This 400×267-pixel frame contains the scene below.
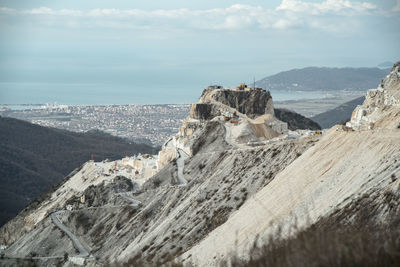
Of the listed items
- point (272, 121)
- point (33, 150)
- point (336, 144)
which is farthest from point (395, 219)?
point (33, 150)

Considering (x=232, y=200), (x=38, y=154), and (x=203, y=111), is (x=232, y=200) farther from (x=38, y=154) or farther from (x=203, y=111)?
(x=38, y=154)

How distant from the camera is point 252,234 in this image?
86.5ft

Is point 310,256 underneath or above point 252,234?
above

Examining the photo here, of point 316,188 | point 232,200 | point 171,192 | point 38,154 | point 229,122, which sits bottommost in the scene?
point 38,154

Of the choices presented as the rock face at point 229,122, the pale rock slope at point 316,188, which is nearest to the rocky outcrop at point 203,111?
the rock face at point 229,122

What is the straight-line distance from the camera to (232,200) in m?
36.5

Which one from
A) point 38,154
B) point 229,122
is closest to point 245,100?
point 229,122

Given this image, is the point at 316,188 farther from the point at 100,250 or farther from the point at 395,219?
the point at 100,250

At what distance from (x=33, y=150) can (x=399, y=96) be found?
306 ft

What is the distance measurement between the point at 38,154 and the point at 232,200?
312 ft

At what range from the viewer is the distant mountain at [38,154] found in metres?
104

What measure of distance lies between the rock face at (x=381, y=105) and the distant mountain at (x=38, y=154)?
53.8 m

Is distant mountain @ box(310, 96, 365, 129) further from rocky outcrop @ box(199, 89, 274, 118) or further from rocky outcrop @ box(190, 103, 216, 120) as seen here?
rocky outcrop @ box(190, 103, 216, 120)

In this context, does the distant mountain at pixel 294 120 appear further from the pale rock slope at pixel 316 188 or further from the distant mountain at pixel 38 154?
the pale rock slope at pixel 316 188
